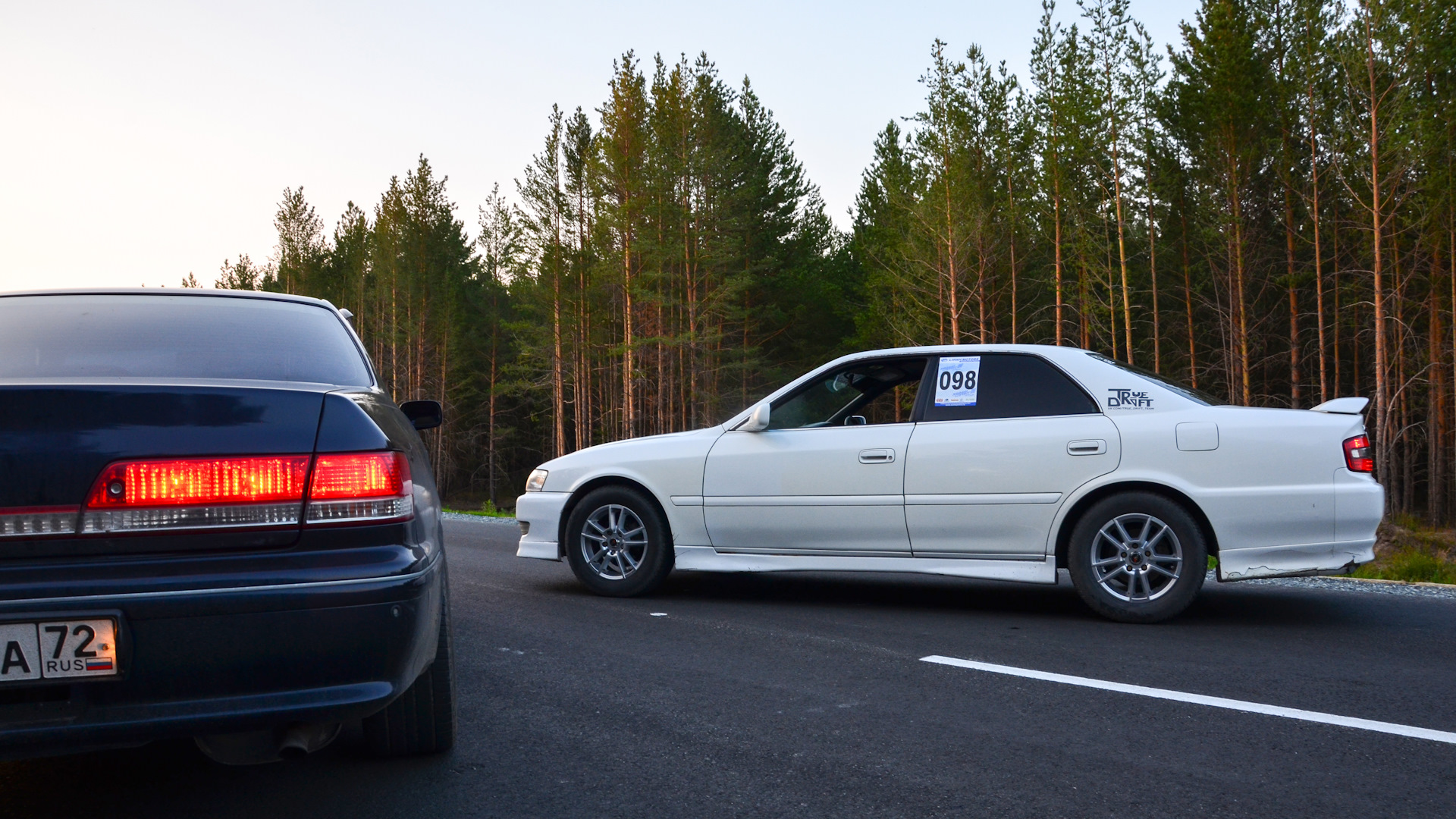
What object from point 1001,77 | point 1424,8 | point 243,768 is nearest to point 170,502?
point 243,768

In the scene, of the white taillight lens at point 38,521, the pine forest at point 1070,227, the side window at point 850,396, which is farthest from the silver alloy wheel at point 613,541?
the pine forest at point 1070,227

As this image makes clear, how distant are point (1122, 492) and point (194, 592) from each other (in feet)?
16.3

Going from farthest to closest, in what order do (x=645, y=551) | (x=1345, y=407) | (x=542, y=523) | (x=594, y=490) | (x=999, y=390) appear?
(x=542, y=523) → (x=594, y=490) → (x=645, y=551) → (x=999, y=390) → (x=1345, y=407)

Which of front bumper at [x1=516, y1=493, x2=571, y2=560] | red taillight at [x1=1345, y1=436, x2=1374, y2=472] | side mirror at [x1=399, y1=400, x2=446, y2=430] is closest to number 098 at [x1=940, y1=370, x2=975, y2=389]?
red taillight at [x1=1345, y1=436, x2=1374, y2=472]

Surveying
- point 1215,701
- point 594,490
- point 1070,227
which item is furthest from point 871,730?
point 1070,227

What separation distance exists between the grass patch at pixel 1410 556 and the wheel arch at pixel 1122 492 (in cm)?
160

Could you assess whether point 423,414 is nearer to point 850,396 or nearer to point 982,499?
point 850,396

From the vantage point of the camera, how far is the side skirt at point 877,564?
6.14 meters

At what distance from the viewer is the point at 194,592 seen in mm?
2559

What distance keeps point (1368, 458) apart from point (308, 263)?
68.2 metres

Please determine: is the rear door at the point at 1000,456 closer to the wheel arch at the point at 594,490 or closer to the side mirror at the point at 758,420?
the side mirror at the point at 758,420

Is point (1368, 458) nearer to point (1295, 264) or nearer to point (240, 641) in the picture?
point (240, 641)

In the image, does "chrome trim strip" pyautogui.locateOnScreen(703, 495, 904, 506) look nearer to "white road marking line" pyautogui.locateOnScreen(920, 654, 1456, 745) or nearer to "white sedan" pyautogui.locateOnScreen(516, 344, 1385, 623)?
"white sedan" pyautogui.locateOnScreen(516, 344, 1385, 623)

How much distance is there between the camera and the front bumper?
23.9ft
